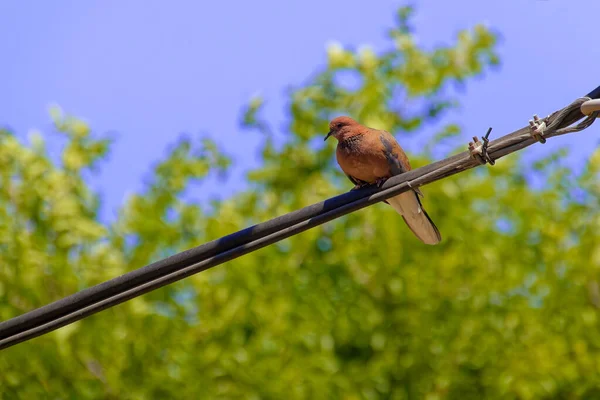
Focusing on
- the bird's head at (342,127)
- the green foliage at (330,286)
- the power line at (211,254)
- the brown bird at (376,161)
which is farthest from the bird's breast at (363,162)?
the green foliage at (330,286)

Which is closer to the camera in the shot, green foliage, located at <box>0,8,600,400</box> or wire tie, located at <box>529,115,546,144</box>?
wire tie, located at <box>529,115,546,144</box>

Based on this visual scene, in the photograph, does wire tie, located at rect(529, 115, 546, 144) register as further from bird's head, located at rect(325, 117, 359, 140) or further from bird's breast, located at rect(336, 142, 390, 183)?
bird's head, located at rect(325, 117, 359, 140)

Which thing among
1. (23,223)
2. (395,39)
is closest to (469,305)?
(395,39)

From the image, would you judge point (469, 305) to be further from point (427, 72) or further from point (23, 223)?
point (23, 223)

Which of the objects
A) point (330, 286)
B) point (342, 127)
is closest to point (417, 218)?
point (342, 127)

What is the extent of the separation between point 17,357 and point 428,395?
13.5 feet

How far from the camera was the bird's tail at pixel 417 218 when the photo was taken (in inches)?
203

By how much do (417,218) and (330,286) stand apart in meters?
3.92

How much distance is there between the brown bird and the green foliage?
3.06m

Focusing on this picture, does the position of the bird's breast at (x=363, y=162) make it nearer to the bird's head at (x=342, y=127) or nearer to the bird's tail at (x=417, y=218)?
the bird's head at (x=342, y=127)

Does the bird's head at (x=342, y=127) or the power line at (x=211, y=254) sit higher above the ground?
the bird's head at (x=342, y=127)

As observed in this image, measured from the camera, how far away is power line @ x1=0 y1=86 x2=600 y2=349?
3320 millimetres

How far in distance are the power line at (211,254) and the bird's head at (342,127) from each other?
1753mm

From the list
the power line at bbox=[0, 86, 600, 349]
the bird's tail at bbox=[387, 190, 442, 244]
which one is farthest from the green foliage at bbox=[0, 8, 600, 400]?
the power line at bbox=[0, 86, 600, 349]
